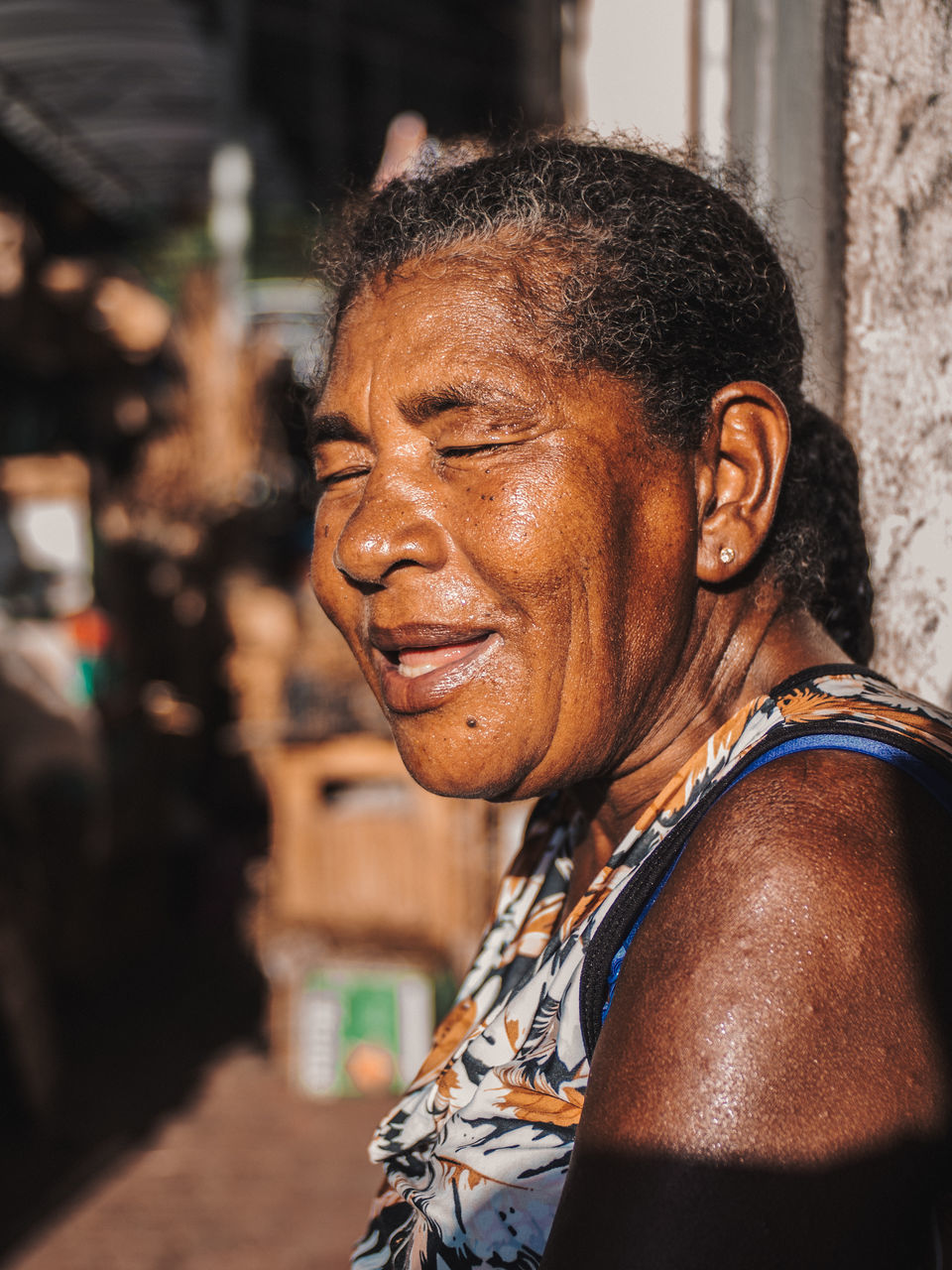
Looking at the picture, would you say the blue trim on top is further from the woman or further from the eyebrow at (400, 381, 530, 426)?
the eyebrow at (400, 381, 530, 426)

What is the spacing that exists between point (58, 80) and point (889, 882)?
773 centimetres

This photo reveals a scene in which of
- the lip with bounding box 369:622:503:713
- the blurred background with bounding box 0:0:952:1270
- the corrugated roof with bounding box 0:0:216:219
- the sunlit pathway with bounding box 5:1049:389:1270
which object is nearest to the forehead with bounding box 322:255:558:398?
the lip with bounding box 369:622:503:713

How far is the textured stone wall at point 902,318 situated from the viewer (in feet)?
4.67

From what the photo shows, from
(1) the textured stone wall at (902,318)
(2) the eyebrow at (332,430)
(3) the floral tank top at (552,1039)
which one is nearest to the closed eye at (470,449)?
(2) the eyebrow at (332,430)

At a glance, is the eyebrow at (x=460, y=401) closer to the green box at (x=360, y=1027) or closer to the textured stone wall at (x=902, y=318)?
the textured stone wall at (x=902, y=318)

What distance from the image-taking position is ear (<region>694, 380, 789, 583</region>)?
1.09 meters

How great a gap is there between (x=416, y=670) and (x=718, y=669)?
336 mm

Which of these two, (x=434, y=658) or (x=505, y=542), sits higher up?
(x=505, y=542)

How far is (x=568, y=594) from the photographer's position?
1.02 meters

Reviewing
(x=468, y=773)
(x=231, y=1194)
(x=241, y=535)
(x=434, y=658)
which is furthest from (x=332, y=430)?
(x=241, y=535)

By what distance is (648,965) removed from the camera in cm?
77

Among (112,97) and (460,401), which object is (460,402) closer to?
(460,401)

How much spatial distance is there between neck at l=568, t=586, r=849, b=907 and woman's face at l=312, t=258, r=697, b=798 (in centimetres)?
5

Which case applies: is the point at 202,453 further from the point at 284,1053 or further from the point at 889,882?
the point at 889,882
